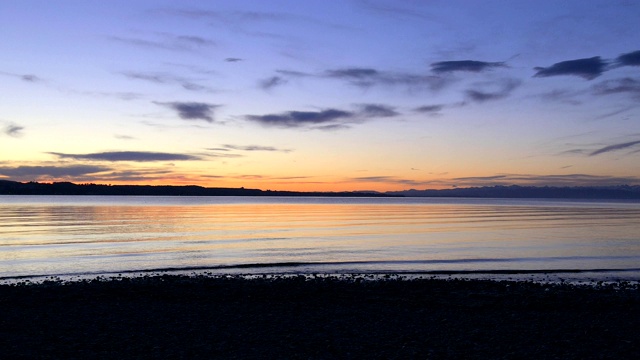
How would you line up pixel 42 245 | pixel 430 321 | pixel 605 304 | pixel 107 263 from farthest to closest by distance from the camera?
pixel 42 245 < pixel 107 263 < pixel 605 304 < pixel 430 321

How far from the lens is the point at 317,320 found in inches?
585

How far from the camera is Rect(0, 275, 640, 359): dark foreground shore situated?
11.8 m

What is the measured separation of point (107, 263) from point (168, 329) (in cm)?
1823

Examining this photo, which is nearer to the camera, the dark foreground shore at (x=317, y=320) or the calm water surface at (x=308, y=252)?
the dark foreground shore at (x=317, y=320)

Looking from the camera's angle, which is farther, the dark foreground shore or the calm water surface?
the calm water surface

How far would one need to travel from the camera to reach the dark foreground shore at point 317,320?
11781 millimetres

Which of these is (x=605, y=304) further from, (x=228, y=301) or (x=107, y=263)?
(x=107, y=263)

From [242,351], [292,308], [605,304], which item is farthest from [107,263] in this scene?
[605,304]

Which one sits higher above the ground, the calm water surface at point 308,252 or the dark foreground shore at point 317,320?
the dark foreground shore at point 317,320

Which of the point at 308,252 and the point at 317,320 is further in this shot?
the point at 308,252

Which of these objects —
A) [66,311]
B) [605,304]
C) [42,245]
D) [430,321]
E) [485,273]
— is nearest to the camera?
[430,321]

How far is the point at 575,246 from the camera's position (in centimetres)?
3966

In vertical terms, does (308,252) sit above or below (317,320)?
below

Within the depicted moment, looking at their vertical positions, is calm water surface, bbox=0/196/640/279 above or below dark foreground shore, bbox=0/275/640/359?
below
